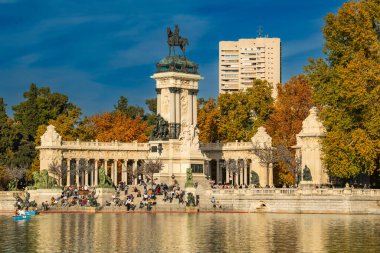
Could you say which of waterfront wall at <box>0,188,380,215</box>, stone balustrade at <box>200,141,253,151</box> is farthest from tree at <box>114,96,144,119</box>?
waterfront wall at <box>0,188,380,215</box>

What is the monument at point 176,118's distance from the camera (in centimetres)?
10325

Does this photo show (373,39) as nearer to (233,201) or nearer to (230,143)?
(233,201)

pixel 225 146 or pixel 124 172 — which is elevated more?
pixel 225 146

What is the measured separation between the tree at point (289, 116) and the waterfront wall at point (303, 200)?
20.6 m

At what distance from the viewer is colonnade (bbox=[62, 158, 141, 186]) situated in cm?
11149

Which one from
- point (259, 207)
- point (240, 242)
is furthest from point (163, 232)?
point (259, 207)

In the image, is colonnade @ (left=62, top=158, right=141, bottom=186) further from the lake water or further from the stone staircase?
the lake water

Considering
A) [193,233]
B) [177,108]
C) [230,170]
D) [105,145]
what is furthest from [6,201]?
[193,233]

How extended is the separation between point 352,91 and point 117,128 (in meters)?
56.2

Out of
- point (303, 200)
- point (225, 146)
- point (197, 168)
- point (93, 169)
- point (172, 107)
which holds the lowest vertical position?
point (303, 200)

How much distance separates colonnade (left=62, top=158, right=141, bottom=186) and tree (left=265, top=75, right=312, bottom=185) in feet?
53.5

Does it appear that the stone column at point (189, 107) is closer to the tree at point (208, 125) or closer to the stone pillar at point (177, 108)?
the stone pillar at point (177, 108)

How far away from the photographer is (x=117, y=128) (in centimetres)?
12825

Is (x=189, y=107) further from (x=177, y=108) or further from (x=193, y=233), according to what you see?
(x=193, y=233)
